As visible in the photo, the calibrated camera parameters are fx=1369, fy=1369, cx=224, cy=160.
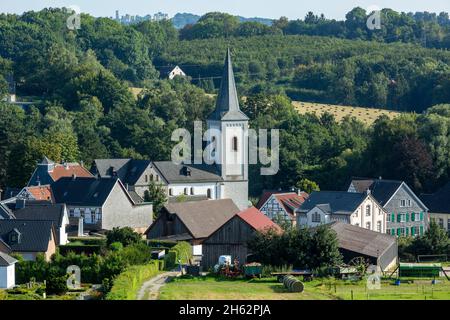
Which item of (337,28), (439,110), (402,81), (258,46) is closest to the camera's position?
(439,110)

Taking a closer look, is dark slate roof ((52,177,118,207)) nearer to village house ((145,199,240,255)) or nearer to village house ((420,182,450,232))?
village house ((145,199,240,255))

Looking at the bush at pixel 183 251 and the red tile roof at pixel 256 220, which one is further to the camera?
the bush at pixel 183 251

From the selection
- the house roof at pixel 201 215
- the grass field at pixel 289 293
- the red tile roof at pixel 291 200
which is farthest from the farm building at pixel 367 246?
the red tile roof at pixel 291 200

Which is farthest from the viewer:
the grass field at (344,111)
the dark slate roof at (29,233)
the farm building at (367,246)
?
the grass field at (344,111)

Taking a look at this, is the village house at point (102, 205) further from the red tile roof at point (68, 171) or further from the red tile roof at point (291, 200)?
the red tile roof at point (291, 200)

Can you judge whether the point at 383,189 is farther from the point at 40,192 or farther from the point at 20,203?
the point at 20,203

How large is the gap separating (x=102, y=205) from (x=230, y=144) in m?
14.8

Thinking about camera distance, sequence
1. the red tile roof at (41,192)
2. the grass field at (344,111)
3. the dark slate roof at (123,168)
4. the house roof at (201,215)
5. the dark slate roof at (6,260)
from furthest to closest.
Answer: the grass field at (344,111) → the dark slate roof at (123,168) → the red tile roof at (41,192) → the house roof at (201,215) → the dark slate roof at (6,260)

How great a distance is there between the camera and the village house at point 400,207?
68.3 m

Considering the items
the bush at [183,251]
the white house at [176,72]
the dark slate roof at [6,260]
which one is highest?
the white house at [176,72]
